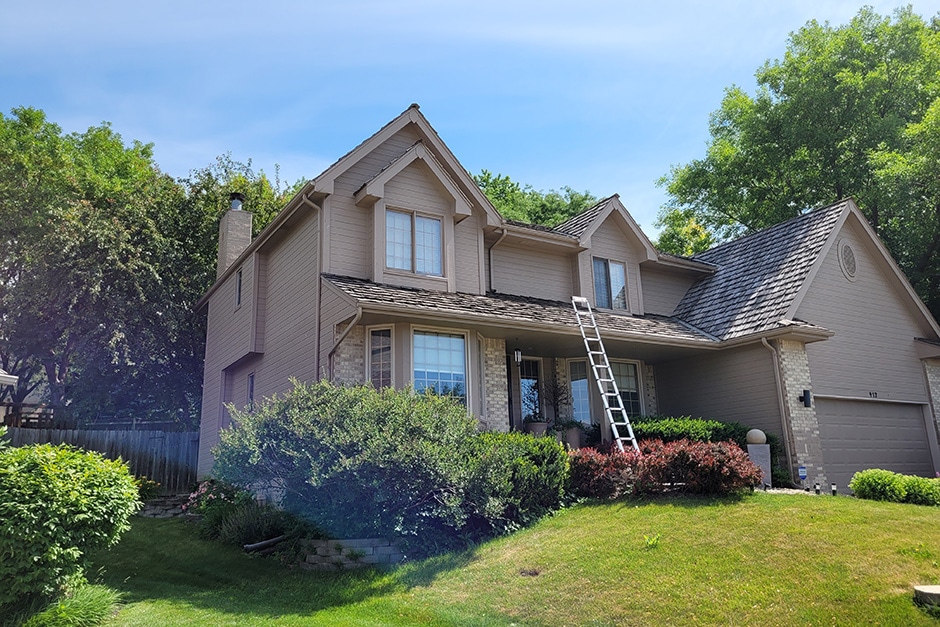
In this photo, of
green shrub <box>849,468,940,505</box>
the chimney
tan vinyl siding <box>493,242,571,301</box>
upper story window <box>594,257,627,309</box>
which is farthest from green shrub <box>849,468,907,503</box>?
the chimney

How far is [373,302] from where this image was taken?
12.7 metres

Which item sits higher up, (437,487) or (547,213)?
(547,213)

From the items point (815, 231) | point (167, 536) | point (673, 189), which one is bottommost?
point (167, 536)

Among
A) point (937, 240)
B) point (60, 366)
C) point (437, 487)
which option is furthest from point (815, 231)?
point (60, 366)

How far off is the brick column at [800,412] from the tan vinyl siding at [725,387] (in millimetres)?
304

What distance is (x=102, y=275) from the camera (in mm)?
24547

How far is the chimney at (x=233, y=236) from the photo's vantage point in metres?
21.2

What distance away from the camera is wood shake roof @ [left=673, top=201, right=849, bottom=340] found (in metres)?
17.2

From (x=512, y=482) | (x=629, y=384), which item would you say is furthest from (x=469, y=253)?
(x=512, y=482)

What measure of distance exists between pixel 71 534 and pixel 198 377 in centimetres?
2165

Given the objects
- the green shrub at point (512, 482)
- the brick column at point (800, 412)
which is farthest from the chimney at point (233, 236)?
the brick column at point (800, 412)

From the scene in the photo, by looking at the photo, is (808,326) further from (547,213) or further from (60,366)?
(60,366)

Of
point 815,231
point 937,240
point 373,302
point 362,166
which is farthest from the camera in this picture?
point 937,240

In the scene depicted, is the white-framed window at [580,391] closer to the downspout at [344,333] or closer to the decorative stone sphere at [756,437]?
the decorative stone sphere at [756,437]
